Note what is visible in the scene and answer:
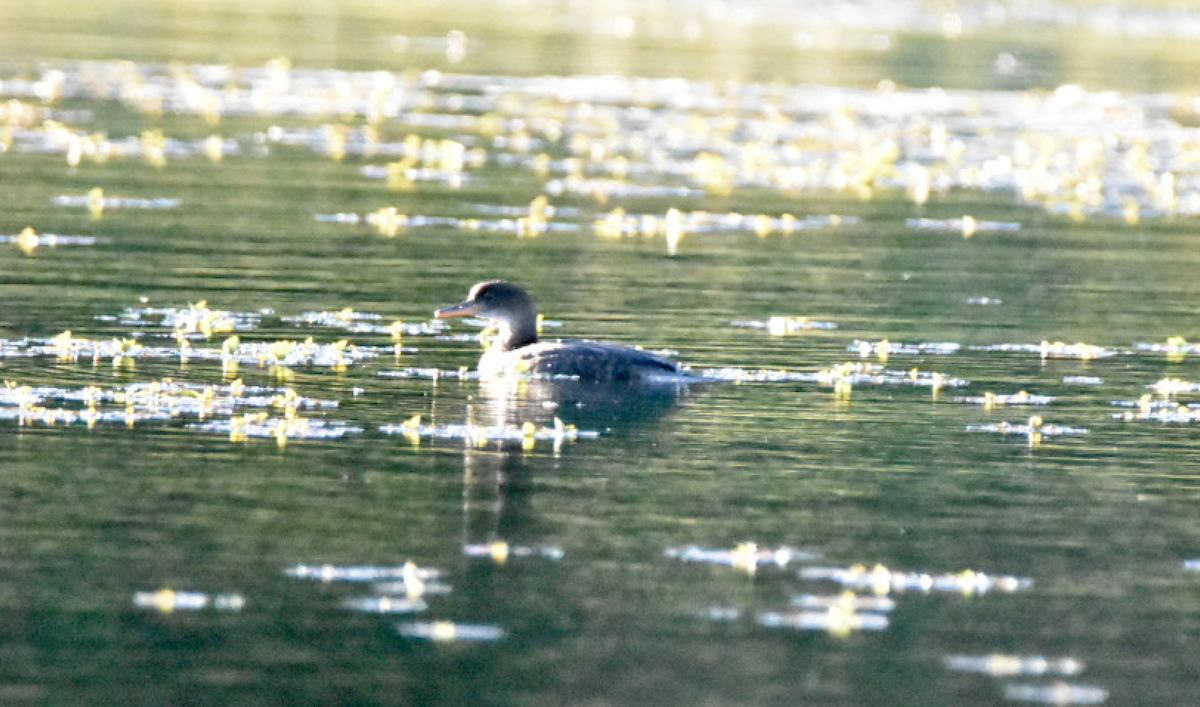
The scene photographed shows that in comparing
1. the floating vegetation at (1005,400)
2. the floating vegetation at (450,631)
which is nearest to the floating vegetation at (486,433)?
the floating vegetation at (1005,400)

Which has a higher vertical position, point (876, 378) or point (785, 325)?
point (785, 325)

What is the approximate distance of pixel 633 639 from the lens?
33.5ft

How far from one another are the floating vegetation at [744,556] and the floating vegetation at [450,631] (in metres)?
1.55

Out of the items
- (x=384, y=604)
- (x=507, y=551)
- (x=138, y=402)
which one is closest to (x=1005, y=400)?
(x=138, y=402)

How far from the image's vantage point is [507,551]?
37.8ft

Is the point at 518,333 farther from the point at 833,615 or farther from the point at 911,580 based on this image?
the point at 833,615

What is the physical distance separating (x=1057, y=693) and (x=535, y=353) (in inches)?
311

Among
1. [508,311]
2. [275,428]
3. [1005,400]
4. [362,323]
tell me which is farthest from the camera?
[362,323]

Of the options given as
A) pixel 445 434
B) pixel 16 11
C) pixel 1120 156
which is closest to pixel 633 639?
pixel 445 434

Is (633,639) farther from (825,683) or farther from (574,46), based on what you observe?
(574,46)

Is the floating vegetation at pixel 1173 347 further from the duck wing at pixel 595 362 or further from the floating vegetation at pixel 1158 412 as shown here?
the duck wing at pixel 595 362

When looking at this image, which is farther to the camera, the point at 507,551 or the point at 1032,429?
the point at 1032,429

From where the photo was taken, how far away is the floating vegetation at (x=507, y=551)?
451 inches

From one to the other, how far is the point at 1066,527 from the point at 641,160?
22.0m
